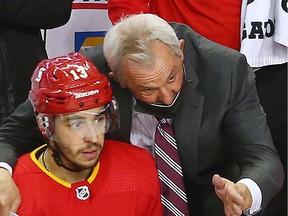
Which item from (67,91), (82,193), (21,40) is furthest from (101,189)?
(21,40)

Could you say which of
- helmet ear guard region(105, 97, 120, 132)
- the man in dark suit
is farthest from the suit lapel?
helmet ear guard region(105, 97, 120, 132)

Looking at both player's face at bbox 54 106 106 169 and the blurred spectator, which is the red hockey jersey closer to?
player's face at bbox 54 106 106 169

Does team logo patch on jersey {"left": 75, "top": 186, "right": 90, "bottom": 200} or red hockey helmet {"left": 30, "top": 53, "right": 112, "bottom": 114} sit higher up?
red hockey helmet {"left": 30, "top": 53, "right": 112, "bottom": 114}

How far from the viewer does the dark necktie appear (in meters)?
2.02

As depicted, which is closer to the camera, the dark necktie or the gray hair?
the gray hair

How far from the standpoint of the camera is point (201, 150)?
2.04 metres

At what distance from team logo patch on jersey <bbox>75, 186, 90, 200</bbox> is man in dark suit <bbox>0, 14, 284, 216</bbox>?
21 cm

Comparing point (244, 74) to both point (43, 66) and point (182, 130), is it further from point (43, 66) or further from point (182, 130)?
point (43, 66)

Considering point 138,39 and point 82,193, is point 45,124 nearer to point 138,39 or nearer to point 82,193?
point 82,193

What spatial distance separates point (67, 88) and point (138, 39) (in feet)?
0.75

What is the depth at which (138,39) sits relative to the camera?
1.82m

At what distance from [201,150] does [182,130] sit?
0.25 ft

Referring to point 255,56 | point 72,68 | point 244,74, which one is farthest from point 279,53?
point 72,68

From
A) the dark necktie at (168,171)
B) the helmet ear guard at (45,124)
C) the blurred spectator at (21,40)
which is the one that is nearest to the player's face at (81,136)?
the helmet ear guard at (45,124)
